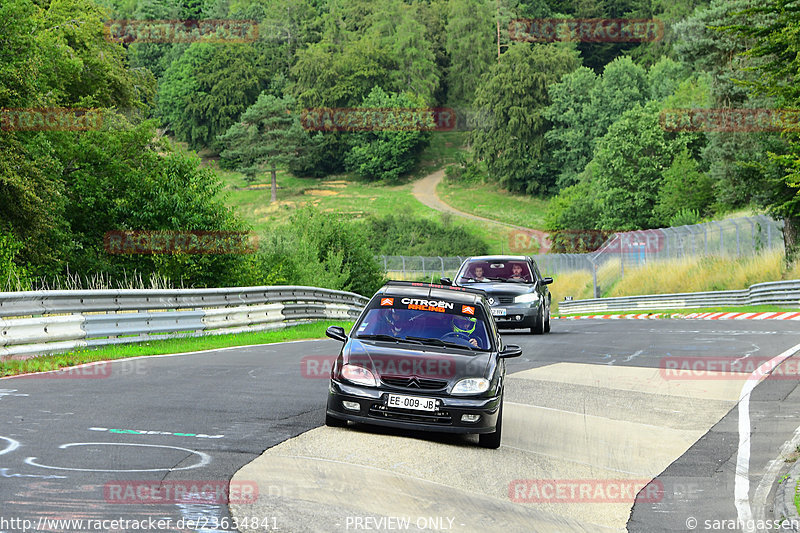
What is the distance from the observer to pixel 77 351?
633 inches

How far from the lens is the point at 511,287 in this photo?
2322 centimetres

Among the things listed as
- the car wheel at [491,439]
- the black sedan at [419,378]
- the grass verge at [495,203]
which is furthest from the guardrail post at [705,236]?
the grass verge at [495,203]

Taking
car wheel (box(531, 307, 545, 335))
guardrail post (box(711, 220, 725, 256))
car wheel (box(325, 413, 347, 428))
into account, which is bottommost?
guardrail post (box(711, 220, 725, 256))

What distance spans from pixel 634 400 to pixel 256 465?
685cm

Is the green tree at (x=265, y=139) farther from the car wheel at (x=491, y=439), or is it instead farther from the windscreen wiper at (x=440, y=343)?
the car wheel at (x=491, y=439)

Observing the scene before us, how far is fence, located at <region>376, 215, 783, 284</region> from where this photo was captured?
140 ft

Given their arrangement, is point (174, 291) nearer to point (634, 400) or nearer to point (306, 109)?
point (634, 400)

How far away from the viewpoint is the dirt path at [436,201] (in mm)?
108250

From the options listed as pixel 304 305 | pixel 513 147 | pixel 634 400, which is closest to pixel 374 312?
pixel 634 400

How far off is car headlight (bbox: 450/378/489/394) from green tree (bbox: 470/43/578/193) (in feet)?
373

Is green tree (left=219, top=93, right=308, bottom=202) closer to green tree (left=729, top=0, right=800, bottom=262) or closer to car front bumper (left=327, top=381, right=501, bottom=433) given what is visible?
green tree (left=729, top=0, right=800, bottom=262)

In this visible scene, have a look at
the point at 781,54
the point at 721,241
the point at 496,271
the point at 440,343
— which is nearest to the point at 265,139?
the point at 721,241

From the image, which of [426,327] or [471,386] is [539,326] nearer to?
[426,327]

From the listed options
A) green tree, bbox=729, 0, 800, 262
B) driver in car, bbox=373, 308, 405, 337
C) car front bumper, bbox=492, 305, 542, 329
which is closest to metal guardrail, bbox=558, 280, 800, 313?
green tree, bbox=729, 0, 800, 262
